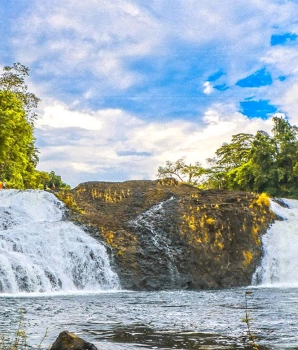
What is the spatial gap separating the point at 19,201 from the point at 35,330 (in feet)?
50.6

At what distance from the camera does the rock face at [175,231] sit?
20.3 meters

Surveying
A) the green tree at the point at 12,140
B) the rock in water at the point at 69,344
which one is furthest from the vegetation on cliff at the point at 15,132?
the rock in water at the point at 69,344

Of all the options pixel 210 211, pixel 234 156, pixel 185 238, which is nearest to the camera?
pixel 185 238

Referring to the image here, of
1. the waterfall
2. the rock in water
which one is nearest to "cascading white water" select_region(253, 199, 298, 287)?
the waterfall

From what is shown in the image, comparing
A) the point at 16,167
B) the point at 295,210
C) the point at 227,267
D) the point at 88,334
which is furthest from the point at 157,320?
the point at 16,167

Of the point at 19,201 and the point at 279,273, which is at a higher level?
the point at 19,201

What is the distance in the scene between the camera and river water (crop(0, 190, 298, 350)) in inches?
327

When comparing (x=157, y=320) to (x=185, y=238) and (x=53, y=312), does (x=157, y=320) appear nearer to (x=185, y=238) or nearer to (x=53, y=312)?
(x=53, y=312)

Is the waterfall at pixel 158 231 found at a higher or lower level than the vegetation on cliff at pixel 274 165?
lower

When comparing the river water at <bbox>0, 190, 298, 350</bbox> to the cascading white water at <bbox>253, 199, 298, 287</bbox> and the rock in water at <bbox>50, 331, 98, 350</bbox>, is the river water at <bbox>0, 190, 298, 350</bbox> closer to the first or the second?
the cascading white water at <bbox>253, 199, 298, 287</bbox>

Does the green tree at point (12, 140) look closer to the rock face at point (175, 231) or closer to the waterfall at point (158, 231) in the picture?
the rock face at point (175, 231)

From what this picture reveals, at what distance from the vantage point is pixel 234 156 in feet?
244

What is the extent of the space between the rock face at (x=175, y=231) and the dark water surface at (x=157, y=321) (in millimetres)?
5523

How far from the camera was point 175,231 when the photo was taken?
72.8 ft
